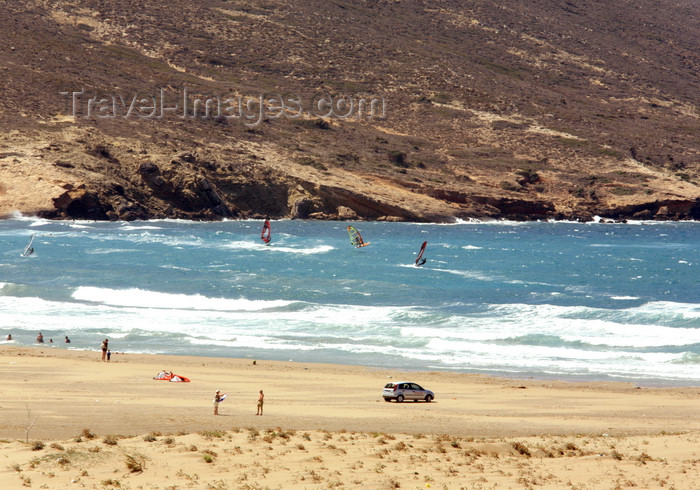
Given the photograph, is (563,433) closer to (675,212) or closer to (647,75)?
(675,212)

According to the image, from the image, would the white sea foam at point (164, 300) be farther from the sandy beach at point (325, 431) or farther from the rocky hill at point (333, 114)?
the rocky hill at point (333, 114)

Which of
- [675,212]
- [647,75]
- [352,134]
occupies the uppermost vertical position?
[647,75]

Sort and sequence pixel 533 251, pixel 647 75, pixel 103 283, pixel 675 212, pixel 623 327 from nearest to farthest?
pixel 623 327
pixel 103 283
pixel 533 251
pixel 675 212
pixel 647 75

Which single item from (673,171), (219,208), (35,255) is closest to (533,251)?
(219,208)

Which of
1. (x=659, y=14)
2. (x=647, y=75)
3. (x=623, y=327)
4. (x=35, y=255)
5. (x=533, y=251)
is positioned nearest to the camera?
(x=623, y=327)

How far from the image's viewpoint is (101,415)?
54.9ft

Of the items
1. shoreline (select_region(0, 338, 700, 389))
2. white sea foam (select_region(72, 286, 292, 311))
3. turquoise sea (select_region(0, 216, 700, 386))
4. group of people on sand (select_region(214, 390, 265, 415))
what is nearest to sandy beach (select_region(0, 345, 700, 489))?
group of people on sand (select_region(214, 390, 265, 415))

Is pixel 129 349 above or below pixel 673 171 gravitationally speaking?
below

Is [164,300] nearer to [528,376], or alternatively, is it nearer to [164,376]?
[164,376]

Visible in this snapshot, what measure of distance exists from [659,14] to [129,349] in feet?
509

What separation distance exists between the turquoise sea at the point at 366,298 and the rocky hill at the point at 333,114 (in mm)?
7917

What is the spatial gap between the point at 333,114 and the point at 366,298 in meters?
58.4

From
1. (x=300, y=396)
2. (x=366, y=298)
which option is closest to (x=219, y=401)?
(x=300, y=396)

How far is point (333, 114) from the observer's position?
95062 mm
